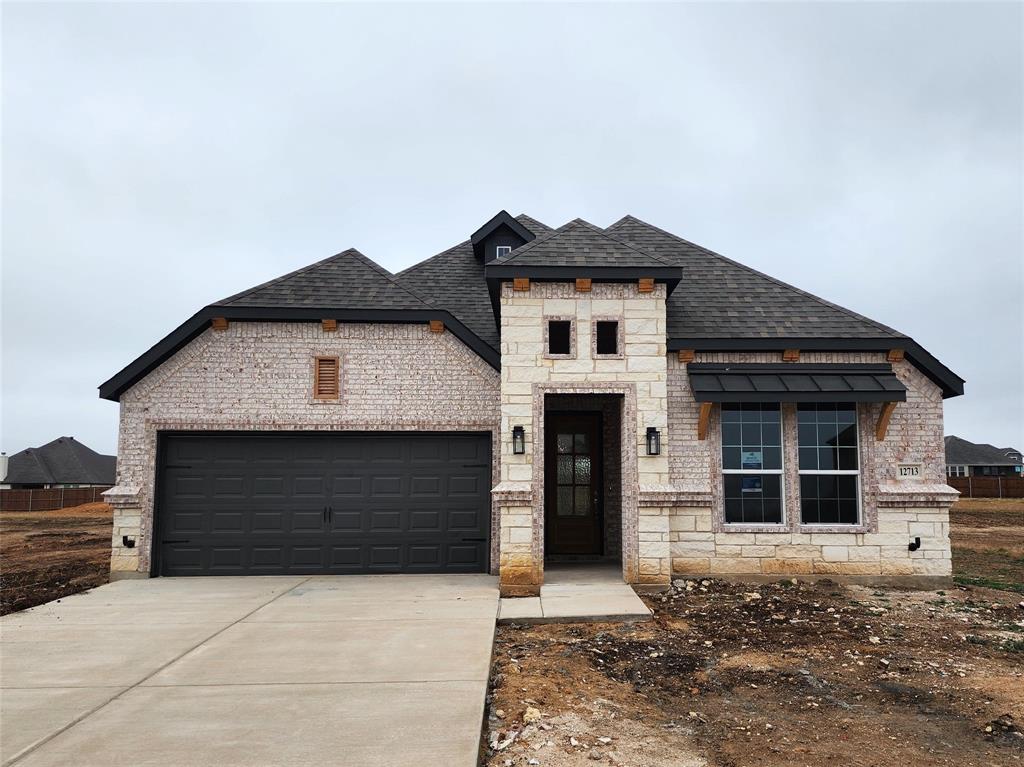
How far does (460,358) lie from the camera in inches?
442

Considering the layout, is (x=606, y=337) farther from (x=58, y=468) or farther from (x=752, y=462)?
(x=58, y=468)

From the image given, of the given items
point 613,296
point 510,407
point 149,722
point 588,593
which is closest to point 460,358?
point 510,407

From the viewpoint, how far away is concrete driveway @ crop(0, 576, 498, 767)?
4266mm

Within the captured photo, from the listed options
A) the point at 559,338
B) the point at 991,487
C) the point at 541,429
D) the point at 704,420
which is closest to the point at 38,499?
the point at 559,338

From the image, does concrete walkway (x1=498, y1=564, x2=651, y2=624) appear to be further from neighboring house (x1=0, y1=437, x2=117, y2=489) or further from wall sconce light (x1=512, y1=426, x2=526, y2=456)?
neighboring house (x1=0, y1=437, x2=117, y2=489)

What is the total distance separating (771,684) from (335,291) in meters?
9.02

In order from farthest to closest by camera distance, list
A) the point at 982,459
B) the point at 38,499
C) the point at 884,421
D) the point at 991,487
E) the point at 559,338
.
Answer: the point at 982,459 < the point at 991,487 < the point at 38,499 < the point at 559,338 < the point at 884,421

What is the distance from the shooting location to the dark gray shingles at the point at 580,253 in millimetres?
9750

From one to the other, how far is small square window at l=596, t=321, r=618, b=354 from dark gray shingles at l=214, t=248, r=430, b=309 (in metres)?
3.12

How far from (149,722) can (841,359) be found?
10.2 metres

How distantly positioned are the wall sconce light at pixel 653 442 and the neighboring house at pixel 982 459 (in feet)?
192

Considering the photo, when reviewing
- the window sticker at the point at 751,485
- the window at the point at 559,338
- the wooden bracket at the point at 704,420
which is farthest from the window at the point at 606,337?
the window sticker at the point at 751,485

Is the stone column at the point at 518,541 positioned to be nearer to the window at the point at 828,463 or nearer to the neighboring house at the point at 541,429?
the neighboring house at the point at 541,429

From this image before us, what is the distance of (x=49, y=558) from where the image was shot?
50.5ft
